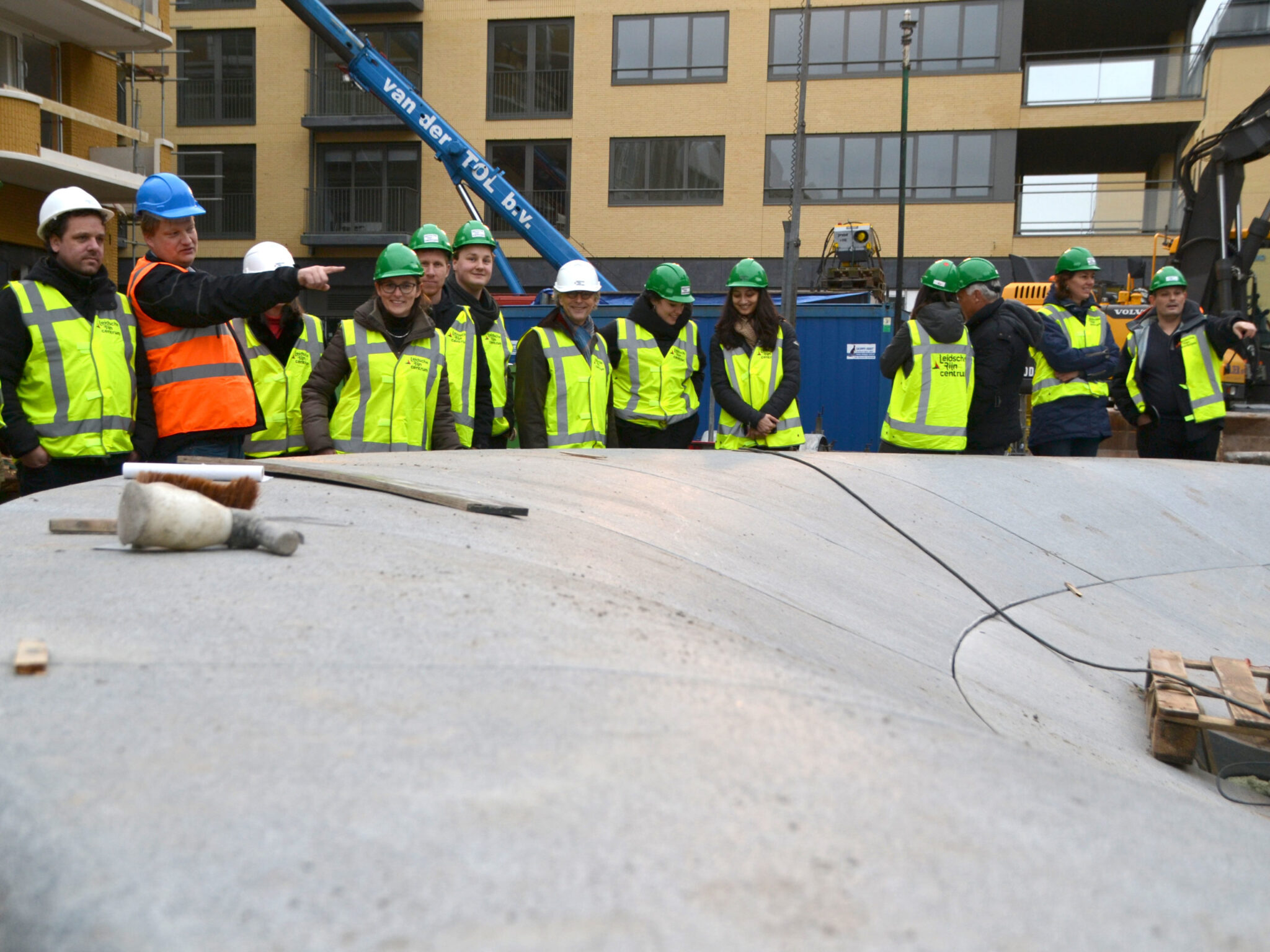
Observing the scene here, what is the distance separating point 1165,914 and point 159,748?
1335mm

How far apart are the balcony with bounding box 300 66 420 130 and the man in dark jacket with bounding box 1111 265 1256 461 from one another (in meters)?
25.5

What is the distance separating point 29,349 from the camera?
431 centimetres

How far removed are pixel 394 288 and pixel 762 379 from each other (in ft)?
7.43

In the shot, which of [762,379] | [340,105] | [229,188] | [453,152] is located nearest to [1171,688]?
[762,379]

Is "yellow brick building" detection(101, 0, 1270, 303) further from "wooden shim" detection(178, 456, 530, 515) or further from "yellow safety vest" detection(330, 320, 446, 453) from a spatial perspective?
"wooden shim" detection(178, 456, 530, 515)

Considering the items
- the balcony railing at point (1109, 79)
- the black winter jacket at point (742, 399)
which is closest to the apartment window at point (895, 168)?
the balcony railing at point (1109, 79)

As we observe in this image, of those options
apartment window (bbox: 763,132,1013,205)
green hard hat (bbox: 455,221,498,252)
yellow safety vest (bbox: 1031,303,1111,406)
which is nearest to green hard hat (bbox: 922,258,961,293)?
yellow safety vest (bbox: 1031,303,1111,406)

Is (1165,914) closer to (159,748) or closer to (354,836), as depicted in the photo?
(354,836)

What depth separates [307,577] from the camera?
2.31 metres

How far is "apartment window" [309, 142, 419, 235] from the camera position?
100 ft

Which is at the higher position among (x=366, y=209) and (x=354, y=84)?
(x=354, y=84)

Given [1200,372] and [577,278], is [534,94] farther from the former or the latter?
[577,278]

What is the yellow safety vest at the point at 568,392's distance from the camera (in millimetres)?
5938

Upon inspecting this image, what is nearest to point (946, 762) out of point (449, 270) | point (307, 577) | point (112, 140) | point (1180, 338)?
point (307, 577)
